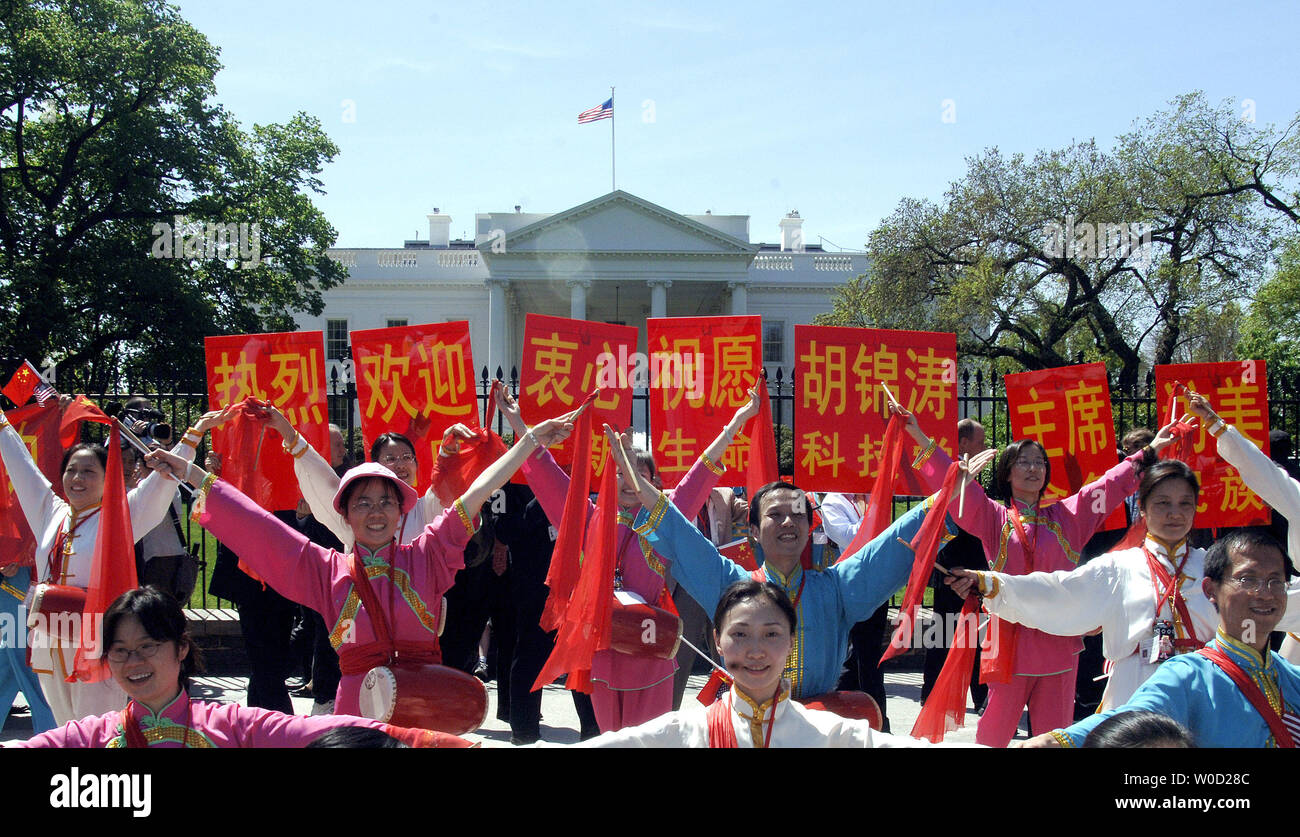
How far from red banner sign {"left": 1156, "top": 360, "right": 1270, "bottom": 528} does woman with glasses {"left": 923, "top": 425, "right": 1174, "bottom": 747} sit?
1.36 m

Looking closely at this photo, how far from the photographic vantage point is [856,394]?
5.56 meters

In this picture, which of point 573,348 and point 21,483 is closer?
point 21,483

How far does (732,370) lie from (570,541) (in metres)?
1.91

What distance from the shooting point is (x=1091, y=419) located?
5.57m

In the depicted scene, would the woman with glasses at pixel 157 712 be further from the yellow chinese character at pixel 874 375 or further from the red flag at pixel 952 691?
the yellow chinese character at pixel 874 375

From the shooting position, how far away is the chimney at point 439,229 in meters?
→ 43.2

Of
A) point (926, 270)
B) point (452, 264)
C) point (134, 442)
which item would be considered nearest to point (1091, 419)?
point (134, 442)

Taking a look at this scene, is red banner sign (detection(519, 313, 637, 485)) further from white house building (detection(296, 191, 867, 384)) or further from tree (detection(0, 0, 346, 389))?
white house building (detection(296, 191, 867, 384))

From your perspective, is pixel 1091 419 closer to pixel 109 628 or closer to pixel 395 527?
pixel 395 527

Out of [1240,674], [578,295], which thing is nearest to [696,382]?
[1240,674]

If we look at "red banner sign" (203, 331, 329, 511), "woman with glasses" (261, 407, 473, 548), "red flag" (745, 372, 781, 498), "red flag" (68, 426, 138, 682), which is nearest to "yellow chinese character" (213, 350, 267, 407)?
"red banner sign" (203, 331, 329, 511)

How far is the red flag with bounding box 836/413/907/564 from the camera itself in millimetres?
4297

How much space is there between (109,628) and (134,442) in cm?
125

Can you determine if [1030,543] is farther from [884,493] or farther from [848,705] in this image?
[848,705]
